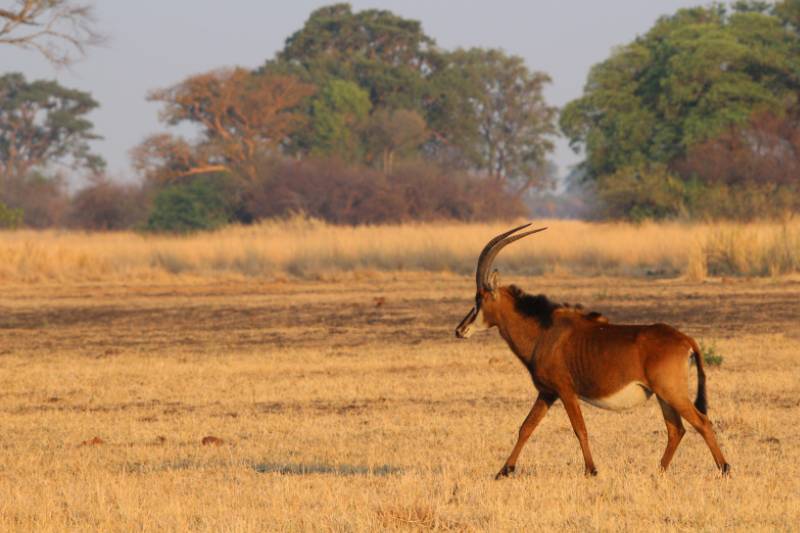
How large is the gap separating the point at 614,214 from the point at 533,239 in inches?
307

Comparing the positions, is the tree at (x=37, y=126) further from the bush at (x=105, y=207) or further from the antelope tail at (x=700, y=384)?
the antelope tail at (x=700, y=384)

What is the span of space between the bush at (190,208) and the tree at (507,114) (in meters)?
23.2

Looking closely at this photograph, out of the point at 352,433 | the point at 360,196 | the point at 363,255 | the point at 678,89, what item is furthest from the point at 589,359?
the point at 360,196

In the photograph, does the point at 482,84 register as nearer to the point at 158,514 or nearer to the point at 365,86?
the point at 365,86

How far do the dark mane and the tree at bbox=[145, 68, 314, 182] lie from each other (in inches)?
1928

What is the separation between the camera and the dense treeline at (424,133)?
133ft

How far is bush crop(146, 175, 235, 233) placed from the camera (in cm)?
5097

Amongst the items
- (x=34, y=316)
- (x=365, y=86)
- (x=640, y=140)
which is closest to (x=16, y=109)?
(x=365, y=86)

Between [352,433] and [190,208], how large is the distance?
4223cm

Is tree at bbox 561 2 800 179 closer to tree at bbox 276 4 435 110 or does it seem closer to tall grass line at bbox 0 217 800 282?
tall grass line at bbox 0 217 800 282

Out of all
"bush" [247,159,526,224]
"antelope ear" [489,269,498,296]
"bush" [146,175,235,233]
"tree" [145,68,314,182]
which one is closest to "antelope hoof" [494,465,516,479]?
"antelope ear" [489,269,498,296]

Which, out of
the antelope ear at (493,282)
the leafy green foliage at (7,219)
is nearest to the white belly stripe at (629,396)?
the antelope ear at (493,282)

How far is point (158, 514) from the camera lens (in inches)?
269

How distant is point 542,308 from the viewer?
7852 millimetres
